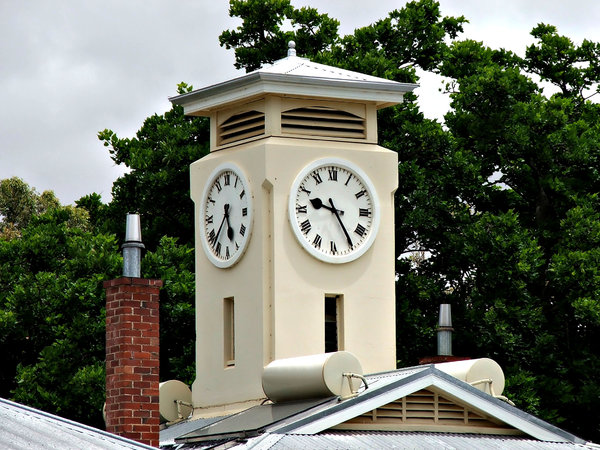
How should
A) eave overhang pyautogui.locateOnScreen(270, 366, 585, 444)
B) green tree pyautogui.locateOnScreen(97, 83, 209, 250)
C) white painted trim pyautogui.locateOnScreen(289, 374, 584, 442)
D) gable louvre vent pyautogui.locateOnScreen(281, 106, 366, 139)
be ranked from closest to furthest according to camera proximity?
eave overhang pyautogui.locateOnScreen(270, 366, 585, 444) → white painted trim pyautogui.locateOnScreen(289, 374, 584, 442) → gable louvre vent pyautogui.locateOnScreen(281, 106, 366, 139) → green tree pyautogui.locateOnScreen(97, 83, 209, 250)

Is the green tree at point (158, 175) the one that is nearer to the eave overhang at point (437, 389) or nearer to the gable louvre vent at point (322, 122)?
the gable louvre vent at point (322, 122)

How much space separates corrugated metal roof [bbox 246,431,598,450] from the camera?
2089cm

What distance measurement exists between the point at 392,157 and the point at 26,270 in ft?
42.9

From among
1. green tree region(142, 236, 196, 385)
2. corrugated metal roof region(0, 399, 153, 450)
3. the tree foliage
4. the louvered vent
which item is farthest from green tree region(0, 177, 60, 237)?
corrugated metal roof region(0, 399, 153, 450)

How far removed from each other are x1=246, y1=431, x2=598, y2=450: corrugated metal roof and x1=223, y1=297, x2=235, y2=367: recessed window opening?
6020 mm

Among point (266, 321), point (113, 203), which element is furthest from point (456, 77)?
point (266, 321)

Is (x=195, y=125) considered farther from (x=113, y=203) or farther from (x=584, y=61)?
(x=584, y=61)

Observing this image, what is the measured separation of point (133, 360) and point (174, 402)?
22.8ft

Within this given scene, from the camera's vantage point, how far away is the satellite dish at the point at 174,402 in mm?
27547

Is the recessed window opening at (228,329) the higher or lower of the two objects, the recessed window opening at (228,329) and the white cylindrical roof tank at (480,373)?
the higher

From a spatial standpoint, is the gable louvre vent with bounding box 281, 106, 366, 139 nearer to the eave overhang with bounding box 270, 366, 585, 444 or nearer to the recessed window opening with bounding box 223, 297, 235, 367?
the recessed window opening with bounding box 223, 297, 235, 367

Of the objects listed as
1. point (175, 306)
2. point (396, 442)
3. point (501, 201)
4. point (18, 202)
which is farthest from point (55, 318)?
point (18, 202)

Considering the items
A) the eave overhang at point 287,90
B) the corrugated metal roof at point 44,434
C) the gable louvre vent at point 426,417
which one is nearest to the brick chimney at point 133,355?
the gable louvre vent at point 426,417

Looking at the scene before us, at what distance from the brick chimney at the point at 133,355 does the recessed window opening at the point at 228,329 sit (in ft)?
21.5
